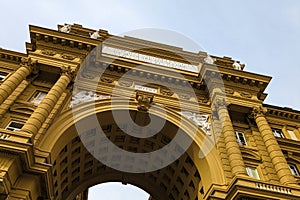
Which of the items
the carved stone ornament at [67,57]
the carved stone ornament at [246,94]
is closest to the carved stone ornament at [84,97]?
the carved stone ornament at [67,57]

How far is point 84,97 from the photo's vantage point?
891 inches

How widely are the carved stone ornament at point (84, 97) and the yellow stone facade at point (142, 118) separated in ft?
0.25

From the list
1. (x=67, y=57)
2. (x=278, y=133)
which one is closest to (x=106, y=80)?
(x=67, y=57)

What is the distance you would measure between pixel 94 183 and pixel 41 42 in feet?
43.6

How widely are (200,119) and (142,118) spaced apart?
4642 millimetres

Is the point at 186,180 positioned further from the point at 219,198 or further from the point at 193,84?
the point at 193,84

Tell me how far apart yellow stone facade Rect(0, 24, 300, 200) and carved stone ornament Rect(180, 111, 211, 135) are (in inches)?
3.5

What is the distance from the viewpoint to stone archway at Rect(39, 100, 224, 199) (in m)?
19.8

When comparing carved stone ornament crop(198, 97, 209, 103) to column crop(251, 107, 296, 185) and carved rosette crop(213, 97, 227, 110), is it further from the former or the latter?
column crop(251, 107, 296, 185)

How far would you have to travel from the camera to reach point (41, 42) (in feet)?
80.5

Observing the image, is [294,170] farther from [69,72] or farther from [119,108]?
[69,72]

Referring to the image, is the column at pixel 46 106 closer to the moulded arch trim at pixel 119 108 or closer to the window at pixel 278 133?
the moulded arch trim at pixel 119 108

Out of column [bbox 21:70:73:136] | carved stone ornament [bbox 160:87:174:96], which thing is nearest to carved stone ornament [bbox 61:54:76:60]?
column [bbox 21:70:73:136]

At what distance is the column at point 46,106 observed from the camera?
17062 millimetres
